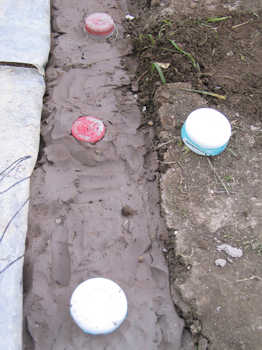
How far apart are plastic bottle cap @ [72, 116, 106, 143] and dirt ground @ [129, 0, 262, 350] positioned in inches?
13.7

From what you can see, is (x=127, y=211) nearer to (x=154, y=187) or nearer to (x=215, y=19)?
(x=154, y=187)

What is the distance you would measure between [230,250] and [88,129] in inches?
46.7

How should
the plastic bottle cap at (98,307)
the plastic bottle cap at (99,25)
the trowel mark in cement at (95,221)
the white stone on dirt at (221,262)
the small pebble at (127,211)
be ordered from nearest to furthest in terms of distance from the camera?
the plastic bottle cap at (98,307) → the trowel mark in cement at (95,221) → the white stone on dirt at (221,262) → the small pebble at (127,211) → the plastic bottle cap at (99,25)

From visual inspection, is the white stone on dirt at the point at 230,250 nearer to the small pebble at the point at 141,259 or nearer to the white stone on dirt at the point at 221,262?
the white stone on dirt at the point at 221,262

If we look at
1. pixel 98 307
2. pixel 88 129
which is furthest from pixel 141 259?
pixel 88 129

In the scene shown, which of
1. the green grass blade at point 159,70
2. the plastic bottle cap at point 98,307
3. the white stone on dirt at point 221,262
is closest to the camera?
the plastic bottle cap at point 98,307

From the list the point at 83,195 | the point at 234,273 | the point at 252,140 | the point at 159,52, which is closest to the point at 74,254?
the point at 83,195

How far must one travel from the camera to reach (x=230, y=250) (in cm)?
194

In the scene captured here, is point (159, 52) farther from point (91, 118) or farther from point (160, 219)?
point (160, 219)

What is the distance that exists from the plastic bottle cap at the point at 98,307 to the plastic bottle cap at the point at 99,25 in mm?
2156

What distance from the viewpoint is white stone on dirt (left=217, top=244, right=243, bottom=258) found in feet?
6.33

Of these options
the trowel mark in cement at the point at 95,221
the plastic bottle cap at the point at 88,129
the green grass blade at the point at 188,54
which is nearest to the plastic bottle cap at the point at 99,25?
the trowel mark in cement at the point at 95,221

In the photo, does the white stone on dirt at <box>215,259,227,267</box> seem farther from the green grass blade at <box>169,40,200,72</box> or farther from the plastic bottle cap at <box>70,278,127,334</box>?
the green grass blade at <box>169,40,200,72</box>

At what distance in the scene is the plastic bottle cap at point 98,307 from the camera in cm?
160
